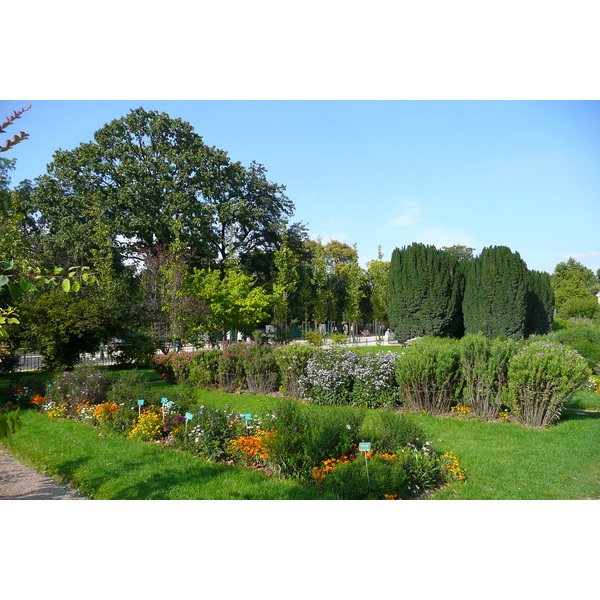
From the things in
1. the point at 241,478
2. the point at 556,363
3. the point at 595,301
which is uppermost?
the point at 595,301

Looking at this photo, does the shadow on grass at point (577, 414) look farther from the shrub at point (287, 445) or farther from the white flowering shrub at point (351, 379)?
the shrub at point (287, 445)

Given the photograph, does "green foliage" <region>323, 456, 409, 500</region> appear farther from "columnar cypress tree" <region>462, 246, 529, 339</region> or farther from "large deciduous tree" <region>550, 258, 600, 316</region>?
"large deciduous tree" <region>550, 258, 600, 316</region>

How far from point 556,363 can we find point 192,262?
632 inches

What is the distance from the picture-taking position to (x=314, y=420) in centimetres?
402

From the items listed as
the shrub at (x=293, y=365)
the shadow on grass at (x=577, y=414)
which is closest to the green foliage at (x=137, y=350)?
the shrub at (x=293, y=365)

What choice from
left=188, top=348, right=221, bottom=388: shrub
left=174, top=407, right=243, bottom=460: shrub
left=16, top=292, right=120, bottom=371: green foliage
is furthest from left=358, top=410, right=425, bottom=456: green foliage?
left=16, top=292, right=120, bottom=371: green foliage

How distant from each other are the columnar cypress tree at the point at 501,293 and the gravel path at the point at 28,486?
14.6 m

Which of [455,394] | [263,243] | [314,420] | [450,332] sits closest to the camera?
[314,420]

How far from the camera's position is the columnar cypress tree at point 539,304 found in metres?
18.3

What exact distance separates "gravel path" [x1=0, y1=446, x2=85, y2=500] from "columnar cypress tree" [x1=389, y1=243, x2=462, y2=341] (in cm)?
1493

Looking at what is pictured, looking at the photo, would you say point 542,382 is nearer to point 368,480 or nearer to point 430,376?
point 430,376

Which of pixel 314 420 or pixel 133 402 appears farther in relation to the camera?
pixel 133 402

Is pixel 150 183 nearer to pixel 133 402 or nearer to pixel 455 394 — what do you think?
pixel 133 402

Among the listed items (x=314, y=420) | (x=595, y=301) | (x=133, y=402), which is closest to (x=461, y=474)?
(x=314, y=420)
